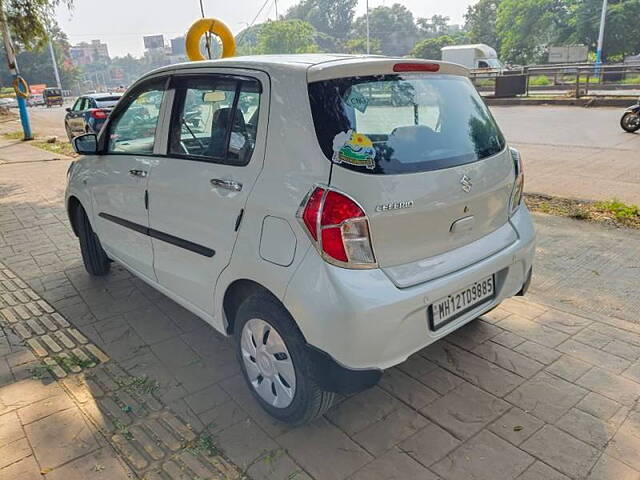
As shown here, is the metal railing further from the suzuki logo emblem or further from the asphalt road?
the suzuki logo emblem

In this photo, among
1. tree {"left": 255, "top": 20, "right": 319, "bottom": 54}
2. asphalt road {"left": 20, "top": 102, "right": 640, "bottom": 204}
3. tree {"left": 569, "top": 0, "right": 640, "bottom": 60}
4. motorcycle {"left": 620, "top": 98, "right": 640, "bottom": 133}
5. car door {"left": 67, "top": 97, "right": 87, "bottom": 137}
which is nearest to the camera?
asphalt road {"left": 20, "top": 102, "right": 640, "bottom": 204}

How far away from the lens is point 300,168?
221 cm

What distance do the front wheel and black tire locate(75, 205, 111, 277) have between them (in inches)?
467

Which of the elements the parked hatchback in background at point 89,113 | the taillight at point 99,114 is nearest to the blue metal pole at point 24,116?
the parked hatchback in background at point 89,113

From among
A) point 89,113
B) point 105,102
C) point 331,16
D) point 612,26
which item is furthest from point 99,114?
point 331,16

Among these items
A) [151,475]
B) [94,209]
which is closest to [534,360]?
[151,475]

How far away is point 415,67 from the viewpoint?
8.30 feet

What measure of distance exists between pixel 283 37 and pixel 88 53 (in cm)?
9397

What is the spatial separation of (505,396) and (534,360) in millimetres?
443

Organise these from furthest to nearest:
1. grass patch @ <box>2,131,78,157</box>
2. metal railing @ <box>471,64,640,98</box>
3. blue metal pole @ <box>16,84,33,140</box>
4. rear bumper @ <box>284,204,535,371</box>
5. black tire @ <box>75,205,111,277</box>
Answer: metal railing @ <box>471,64,640,98</box> → blue metal pole @ <box>16,84,33,140</box> → grass patch @ <box>2,131,78,157</box> → black tire @ <box>75,205,111,277</box> → rear bumper @ <box>284,204,535,371</box>

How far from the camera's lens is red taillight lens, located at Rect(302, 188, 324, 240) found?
210cm

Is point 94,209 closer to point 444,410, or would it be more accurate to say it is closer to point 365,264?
point 365,264

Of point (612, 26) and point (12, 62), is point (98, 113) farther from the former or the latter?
point (612, 26)

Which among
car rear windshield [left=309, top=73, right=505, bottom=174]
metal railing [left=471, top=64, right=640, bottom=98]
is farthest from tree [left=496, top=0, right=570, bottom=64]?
car rear windshield [left=309, top=73, right=505, bottom=174]
